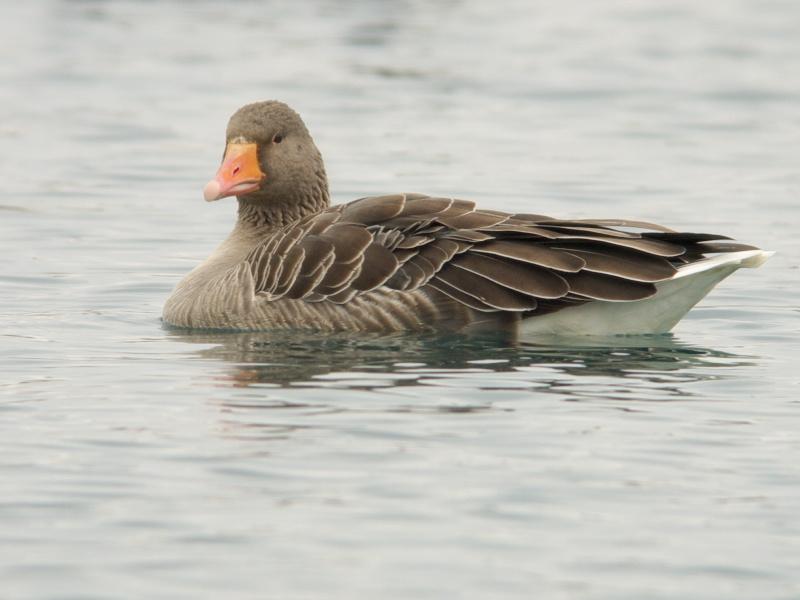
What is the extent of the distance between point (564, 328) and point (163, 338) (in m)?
3.06

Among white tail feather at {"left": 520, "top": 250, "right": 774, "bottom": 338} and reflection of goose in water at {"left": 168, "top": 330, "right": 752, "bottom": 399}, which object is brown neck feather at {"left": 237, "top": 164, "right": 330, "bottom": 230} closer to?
reflection of goose in water at {"left": 168, "top": 330, "right": 752, "bottom": 399}

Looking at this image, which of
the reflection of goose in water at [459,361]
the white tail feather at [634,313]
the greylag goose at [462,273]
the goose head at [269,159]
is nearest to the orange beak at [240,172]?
the goose head at [269,159]

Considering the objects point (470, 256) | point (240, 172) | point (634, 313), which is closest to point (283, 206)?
point (240, 172)

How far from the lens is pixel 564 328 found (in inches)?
470

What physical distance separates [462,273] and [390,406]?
2087mm

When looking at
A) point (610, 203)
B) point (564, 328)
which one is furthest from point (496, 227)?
point (610, 203)

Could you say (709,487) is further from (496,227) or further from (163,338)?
(163,338)

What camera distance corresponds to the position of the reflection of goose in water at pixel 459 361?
10.7 metres

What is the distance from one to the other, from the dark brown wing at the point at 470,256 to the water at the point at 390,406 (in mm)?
404

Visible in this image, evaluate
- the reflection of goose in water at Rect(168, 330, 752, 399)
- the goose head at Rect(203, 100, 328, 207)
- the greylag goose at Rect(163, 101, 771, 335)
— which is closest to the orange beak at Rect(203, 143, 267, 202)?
the goose head at Rect(203, 100, 328, 207)

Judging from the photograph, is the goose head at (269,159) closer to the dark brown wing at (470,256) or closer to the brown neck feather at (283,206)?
the brown neck feather at (283,206)

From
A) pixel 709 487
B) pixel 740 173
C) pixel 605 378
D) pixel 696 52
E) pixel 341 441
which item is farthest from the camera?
pixel 696 52

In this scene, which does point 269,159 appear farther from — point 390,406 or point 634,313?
point 390,406

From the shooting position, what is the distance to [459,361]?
11320 millimetres
